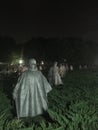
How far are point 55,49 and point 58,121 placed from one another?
359ft

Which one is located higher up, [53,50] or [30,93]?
[53,50]

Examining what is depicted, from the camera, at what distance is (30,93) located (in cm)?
1415

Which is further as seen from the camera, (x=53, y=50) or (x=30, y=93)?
(x=53, y=50)

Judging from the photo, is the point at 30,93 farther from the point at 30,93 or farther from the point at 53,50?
the point at 53,50

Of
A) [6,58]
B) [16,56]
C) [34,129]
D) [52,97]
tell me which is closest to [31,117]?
[52,97]

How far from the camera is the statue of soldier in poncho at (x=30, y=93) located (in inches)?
547

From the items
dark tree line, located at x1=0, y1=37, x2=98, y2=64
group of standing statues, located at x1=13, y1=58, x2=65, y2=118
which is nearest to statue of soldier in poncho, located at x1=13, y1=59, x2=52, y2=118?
group of standing statues, located at x1=13, y1=58, x2=65, y2=118

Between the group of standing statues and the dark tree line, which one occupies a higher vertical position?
the dark tree line

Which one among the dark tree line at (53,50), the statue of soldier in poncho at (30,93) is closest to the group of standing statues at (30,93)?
the statue of soldier in poncho at (30,93)

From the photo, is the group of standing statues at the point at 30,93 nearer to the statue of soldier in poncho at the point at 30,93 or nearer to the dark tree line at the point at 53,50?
the statue of soldier in poncho at the point at 30,93

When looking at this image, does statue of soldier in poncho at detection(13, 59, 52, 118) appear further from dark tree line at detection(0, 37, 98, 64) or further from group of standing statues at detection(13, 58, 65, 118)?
dark tree line at detection(0, 37, 98, 64)

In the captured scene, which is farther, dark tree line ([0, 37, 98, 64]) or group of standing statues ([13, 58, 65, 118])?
dark tree line ([0, 37, 98, 64])

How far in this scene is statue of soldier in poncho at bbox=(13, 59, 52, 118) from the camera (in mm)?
13905

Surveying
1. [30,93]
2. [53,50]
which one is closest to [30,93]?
[30,93]
